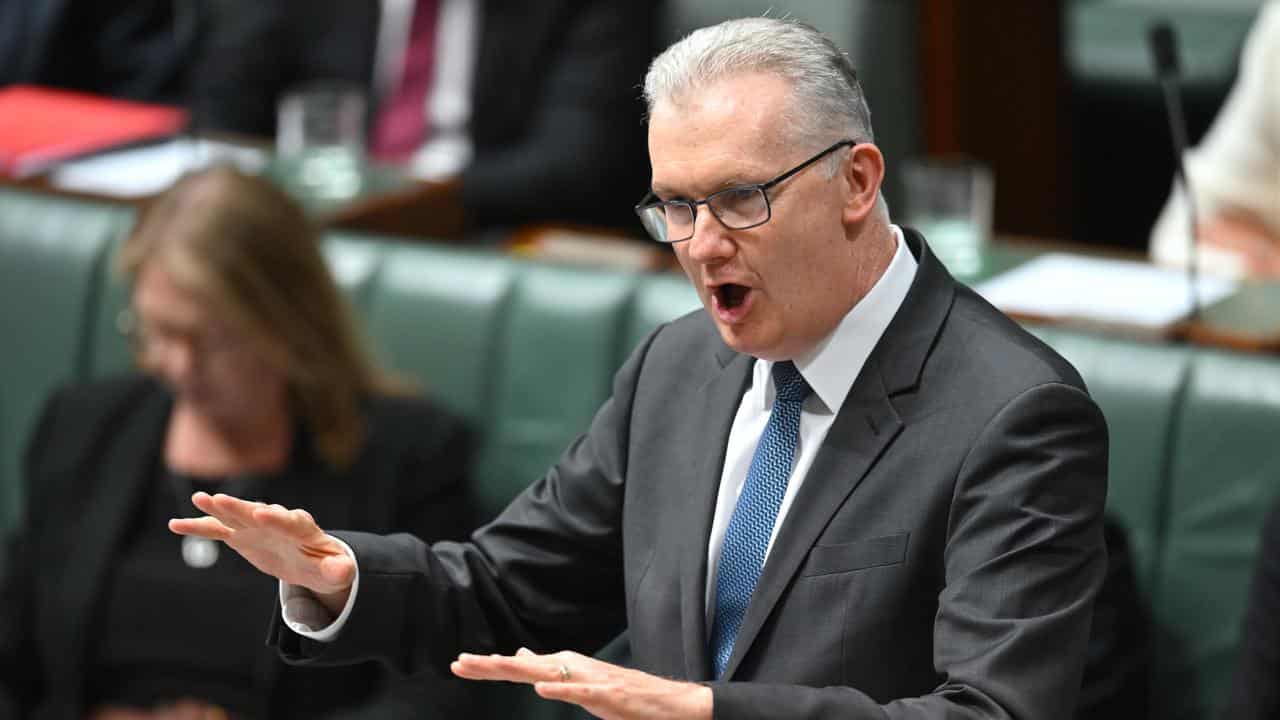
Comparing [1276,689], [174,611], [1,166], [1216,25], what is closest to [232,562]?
Result: [174,611]

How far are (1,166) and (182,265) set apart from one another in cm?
83

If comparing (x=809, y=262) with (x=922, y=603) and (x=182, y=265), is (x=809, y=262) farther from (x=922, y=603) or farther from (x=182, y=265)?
(x=182, y=265)

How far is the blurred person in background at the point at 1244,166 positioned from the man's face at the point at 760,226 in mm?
1708

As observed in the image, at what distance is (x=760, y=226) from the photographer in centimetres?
134

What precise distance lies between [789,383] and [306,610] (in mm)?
413

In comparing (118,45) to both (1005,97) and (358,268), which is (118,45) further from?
(1005,97)

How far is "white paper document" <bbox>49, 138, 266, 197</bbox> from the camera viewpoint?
3068 millimetres

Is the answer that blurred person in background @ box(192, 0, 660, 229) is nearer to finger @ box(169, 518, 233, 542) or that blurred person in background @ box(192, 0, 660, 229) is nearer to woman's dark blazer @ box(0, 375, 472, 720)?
woman's dark blazer @ box(0, 375, 472, 720)

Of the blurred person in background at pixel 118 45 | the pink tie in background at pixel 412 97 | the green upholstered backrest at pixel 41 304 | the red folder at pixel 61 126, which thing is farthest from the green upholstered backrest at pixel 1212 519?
the blurred person in background at pixel 118 45

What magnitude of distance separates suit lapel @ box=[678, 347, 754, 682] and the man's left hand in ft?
0.69

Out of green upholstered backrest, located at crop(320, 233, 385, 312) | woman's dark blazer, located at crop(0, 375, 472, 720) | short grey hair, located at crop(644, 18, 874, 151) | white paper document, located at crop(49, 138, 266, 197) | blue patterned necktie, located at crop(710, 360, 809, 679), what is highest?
short grey hair, located at crop(644, 18, 874, 151)

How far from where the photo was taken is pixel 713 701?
49.2 inches

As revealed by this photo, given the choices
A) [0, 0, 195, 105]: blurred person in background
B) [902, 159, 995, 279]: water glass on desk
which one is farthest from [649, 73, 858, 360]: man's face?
[0, 0, 195, 105]: blurred person in background

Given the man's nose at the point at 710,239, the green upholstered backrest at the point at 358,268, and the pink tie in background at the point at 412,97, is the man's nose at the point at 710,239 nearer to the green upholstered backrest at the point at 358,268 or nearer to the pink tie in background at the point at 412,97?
the green upholstered backrest at the point at 358,268
